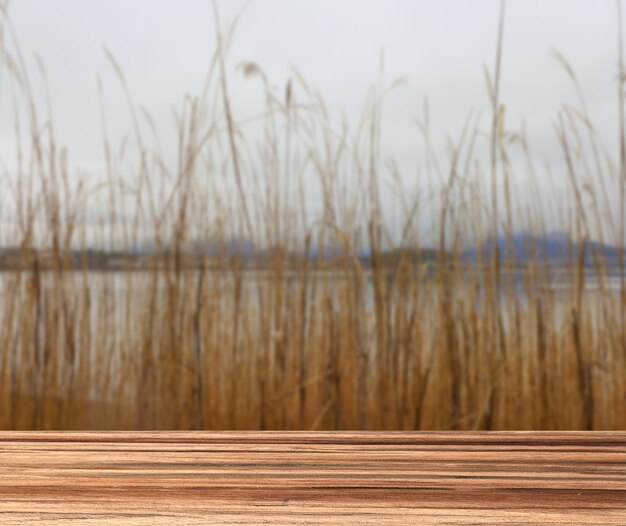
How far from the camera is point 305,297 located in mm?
1428

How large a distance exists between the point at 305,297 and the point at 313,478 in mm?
665

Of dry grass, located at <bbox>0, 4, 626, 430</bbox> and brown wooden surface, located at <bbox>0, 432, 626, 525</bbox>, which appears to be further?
dry grass, located at <bbox>0, 4, 626, 430</bbox>

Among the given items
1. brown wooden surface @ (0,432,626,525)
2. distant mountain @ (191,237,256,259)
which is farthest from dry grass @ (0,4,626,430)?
brown wooden surface @ (0,432,626,525)

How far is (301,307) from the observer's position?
143cm

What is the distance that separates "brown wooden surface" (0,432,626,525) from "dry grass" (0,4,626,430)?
42 cm

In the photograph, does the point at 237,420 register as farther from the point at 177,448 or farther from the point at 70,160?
the point at 70,160

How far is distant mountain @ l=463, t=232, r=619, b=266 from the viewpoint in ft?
4.66

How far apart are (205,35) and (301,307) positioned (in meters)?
0.65

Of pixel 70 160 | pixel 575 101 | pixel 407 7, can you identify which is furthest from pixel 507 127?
pixel 70 160

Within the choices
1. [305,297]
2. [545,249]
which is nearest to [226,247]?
[305,297]

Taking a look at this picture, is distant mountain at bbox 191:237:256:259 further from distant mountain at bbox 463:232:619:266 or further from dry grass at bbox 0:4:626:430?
distant mountain at bbox 463:232:619:266

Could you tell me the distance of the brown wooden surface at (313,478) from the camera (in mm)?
686

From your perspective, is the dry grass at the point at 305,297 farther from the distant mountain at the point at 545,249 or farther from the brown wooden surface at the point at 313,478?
the brown wooden surface at the point at 313,478

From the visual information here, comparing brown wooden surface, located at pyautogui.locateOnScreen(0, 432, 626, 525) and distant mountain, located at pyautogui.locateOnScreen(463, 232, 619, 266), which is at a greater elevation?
distant mountain, located at pyautogui.locateOnScreen(463, 232, 619, 266)
